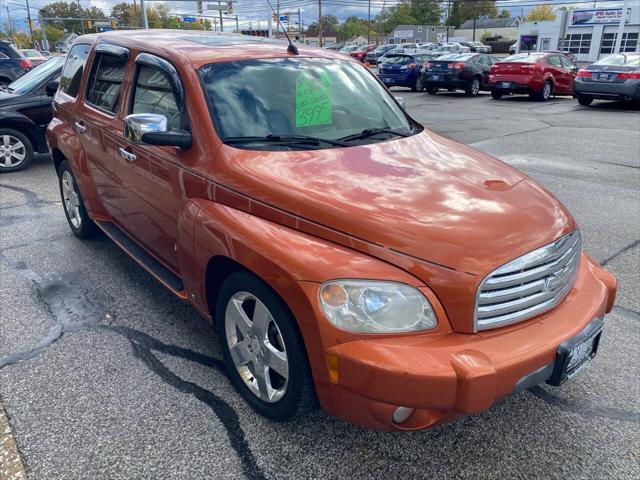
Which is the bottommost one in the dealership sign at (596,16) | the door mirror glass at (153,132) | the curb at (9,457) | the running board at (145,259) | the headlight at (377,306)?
the curb at (9,457)

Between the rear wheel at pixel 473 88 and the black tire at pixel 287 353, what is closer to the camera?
the black tire at pixel 287 353

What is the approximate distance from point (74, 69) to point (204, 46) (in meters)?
2.09

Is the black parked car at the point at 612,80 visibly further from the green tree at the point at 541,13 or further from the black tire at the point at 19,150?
the green tree at the point at 541,13

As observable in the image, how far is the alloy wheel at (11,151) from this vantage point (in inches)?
318

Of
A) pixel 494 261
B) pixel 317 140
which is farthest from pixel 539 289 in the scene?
pixel 317 140

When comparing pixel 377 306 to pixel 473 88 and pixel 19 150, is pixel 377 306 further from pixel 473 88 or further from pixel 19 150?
pixel 473 88

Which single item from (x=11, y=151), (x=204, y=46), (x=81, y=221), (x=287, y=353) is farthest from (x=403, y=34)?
(x=287, y=353)

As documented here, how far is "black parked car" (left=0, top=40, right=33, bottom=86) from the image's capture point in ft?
45.5

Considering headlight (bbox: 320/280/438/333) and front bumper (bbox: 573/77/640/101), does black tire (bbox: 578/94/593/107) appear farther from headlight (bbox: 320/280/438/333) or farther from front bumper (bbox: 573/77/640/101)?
headlight (bbox: 320/280/438/333)

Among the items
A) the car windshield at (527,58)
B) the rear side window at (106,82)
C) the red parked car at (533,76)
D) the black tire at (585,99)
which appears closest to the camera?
the rear side window at (106,82)

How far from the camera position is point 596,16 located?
49.9m

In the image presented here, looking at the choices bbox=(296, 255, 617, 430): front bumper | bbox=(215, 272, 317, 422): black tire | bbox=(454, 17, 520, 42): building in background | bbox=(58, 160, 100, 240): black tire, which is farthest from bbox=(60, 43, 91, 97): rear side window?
bbox=(454, 17, 520, 42): building in background

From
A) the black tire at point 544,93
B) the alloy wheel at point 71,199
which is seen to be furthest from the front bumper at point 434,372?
the black tire at point 544,93

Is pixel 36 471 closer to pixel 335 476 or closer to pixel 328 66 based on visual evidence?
pixel 335 476
